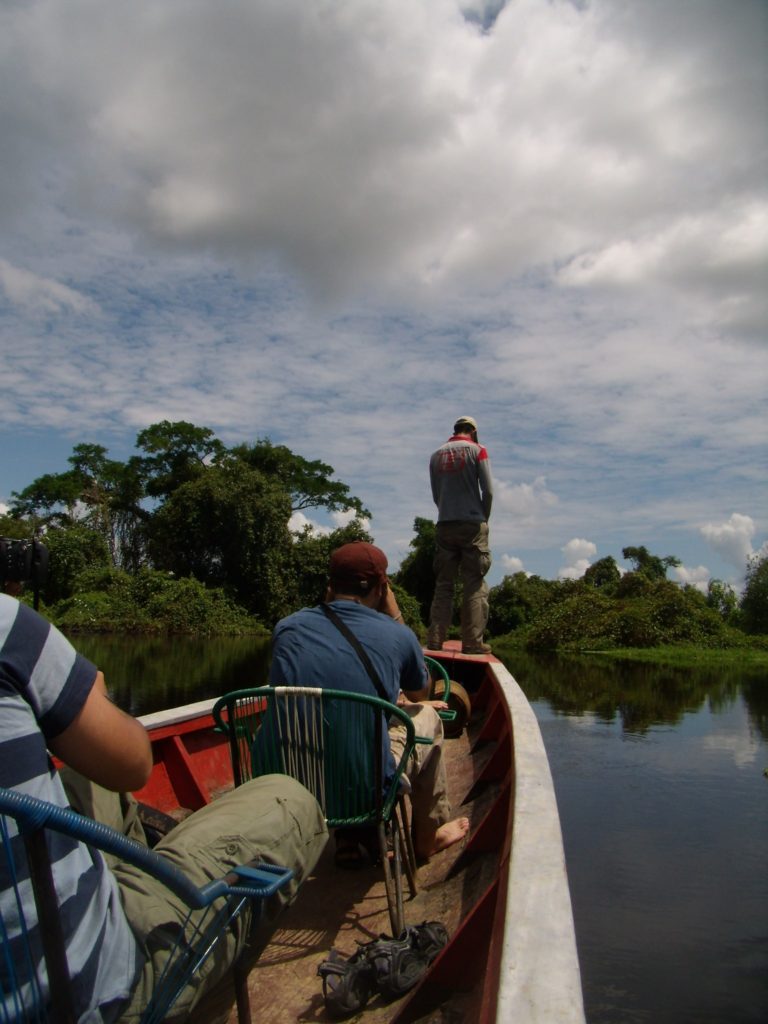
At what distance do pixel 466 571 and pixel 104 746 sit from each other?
4942 millimetres

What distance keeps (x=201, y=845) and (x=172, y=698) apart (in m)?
10.4

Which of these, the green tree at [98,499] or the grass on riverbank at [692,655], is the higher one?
the green tree at [98,499]

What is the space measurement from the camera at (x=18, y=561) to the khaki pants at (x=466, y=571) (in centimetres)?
406

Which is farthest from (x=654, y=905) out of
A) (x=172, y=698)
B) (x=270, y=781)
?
(x=172, y=698)

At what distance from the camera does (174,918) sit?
3.69ft

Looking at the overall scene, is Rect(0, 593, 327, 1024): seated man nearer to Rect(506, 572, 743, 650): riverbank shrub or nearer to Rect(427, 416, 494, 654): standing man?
Rect(427, 416, 494, 654): standing man

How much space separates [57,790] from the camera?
1050mm

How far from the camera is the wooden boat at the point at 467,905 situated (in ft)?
3.42

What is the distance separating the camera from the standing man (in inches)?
227

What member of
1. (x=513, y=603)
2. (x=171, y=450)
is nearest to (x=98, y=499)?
(x=171, y=450)

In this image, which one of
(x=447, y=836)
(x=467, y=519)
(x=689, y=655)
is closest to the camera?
(x=447, y=836)

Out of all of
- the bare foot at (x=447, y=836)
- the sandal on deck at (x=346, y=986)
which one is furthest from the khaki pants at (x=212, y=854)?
the bare foot at (x=447, y=836)

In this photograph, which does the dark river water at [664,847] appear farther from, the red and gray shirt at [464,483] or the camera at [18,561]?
the camera at [18,561]

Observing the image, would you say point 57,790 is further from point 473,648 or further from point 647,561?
point 647,561
